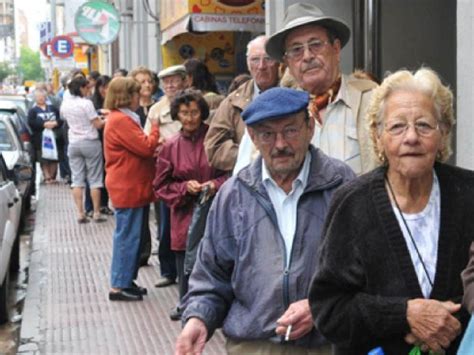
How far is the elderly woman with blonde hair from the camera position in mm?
3094

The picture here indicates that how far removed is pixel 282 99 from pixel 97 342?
4863mm

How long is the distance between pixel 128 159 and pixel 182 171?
1.28 m

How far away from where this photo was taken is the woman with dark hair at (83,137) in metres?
14.1

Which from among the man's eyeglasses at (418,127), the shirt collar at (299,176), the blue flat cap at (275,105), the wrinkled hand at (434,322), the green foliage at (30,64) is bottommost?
the wrinkled hand at (434,322)

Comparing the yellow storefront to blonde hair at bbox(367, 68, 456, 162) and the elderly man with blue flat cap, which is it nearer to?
the elderly man with blue flat cap

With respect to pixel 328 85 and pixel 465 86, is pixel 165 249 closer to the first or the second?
pixel 465 86

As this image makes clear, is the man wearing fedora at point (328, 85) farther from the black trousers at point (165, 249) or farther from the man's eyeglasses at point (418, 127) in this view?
the black trousers at point (165, 249)

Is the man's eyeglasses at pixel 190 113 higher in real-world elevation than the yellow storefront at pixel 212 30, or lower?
lower

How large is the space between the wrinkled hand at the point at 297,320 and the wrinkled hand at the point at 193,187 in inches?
161

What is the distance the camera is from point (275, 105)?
381 centimetres

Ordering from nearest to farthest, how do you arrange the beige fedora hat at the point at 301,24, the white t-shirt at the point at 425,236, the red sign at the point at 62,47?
the white t-shirt at the point at 425,236 < the beige fedora hat at the point at 301,24 < the red sign at the point at 62,47

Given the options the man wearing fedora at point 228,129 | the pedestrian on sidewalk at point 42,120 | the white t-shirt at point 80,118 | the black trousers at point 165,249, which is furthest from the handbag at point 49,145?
the man wearing fedora at point 228,129

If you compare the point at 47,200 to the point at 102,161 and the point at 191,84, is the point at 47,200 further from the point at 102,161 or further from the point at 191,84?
the point at 191,84

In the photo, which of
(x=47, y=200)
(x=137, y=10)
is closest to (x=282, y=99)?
(x=47, y=200)
